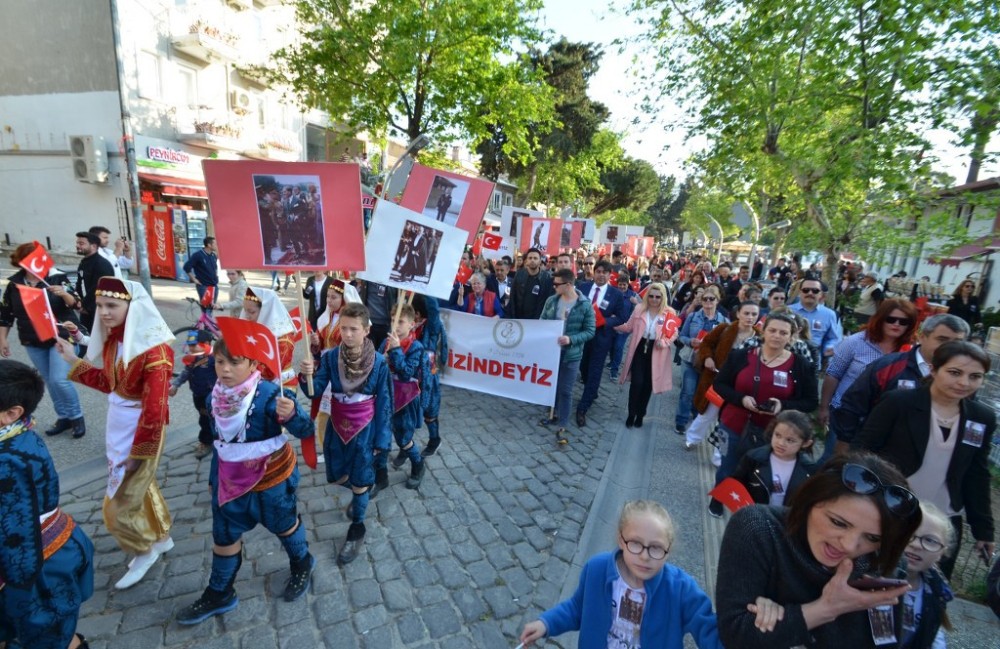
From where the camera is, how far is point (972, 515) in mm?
2744

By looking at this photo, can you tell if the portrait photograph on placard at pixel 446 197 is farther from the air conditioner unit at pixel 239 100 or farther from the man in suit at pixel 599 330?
the air conditioner unit at pixel 239 100

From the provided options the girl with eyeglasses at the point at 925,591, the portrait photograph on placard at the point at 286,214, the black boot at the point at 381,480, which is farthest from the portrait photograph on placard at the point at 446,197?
the girl with eyeglasses at the point at 925,591

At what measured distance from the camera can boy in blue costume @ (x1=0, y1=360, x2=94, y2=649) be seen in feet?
6.27

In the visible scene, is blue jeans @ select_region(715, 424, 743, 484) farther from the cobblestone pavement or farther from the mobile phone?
the mobile phone

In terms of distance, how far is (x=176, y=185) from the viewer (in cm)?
1625

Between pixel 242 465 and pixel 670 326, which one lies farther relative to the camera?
pixel 670 326

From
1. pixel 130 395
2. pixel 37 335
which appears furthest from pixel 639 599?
pixel 37 335

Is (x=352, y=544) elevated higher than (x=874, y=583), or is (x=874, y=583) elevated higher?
(x=874, y=583)

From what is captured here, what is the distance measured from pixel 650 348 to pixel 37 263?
657 centimetres

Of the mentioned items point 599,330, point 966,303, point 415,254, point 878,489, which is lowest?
point 599,330

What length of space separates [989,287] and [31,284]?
31.4 meters

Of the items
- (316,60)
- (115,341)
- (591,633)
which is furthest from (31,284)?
(316,60)

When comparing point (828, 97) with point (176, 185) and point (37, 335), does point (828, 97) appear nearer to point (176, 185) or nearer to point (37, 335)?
point (37, 335)

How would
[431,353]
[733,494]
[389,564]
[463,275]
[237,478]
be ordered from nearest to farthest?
[237,478], [733,494], [389,564], [431,353], [463,275]
